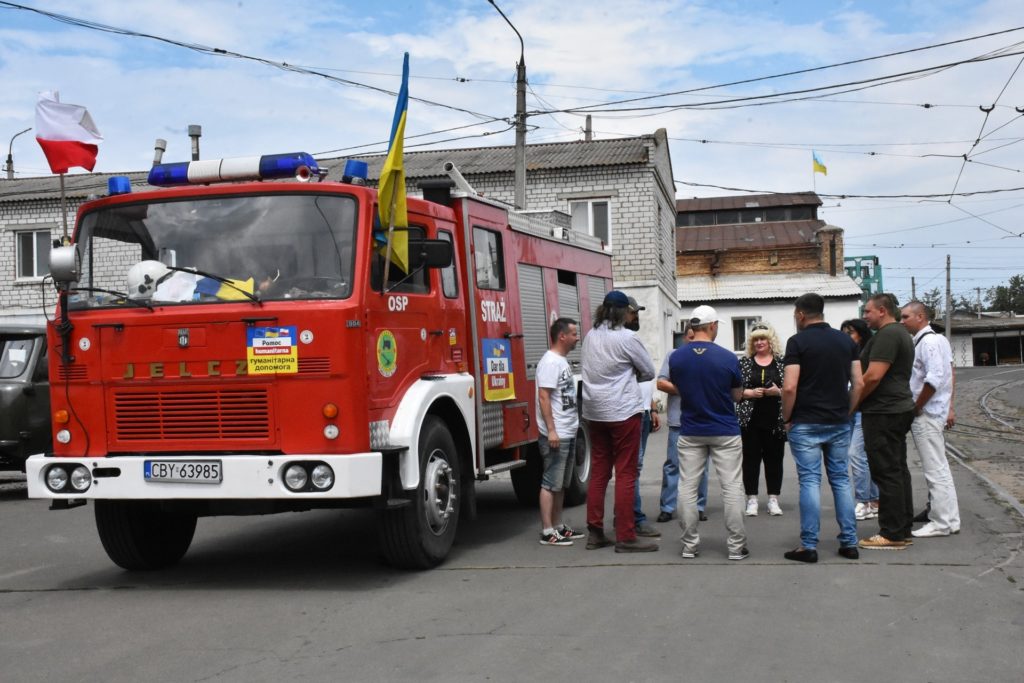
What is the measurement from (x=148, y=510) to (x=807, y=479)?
4.62m

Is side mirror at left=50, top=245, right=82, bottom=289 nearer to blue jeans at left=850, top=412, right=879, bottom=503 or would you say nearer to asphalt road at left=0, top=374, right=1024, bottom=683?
asphalt road at left=0, top=374, right=1024, bottom=683

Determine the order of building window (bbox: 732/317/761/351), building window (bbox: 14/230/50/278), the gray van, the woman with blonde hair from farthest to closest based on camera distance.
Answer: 1. building window (bbox: 732/317/761/351)
2. building window (bbox: 14/230/50/278)
3. the gray van
4. the woman with blonde hair

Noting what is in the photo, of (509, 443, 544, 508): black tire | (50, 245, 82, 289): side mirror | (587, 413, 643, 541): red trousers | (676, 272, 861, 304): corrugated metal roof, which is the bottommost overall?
(509, 443, 544, 508): black tire

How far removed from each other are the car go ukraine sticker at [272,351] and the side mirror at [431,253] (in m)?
1.19

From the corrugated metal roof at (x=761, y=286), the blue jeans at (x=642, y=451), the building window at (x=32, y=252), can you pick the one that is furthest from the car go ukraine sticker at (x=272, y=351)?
the corrugated metal roof at (x=761, y=286)

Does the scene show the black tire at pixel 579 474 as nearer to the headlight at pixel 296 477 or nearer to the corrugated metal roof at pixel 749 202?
the headlight at pixel 296 477

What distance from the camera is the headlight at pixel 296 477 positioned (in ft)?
22.3

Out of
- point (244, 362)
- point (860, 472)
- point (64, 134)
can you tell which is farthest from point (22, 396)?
point (860, 472)

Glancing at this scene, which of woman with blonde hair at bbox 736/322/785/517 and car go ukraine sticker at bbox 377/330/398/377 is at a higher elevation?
car go ukraine sticker at bbox 377/330/398/377

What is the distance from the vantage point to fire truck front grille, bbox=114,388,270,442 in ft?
22.7

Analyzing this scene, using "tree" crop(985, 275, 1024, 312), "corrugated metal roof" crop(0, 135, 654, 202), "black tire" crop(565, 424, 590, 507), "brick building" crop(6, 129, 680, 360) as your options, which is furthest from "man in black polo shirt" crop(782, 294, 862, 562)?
"tree" crop(985, 275, 1024, 312)

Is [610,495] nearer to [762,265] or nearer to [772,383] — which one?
[772,383]

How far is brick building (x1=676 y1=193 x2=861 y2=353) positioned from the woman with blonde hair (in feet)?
122

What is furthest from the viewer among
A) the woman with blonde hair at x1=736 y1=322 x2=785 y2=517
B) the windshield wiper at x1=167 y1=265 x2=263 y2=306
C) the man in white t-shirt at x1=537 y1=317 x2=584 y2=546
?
the woman with blonde hair at x1=736 y1=322 x2=785 y2=517
